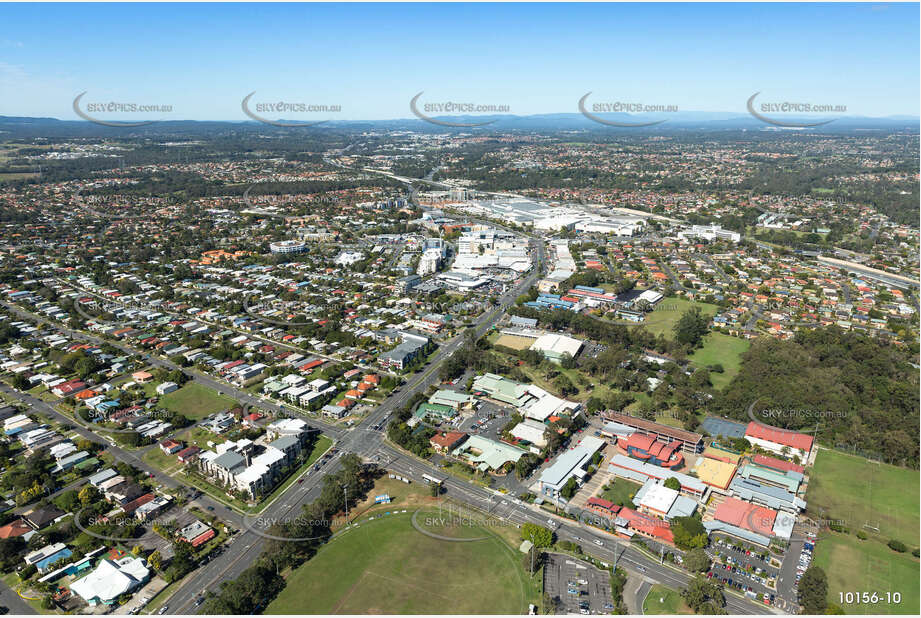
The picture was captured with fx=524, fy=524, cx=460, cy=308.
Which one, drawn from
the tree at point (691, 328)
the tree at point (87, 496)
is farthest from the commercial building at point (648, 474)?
the tree at point (87, 496)

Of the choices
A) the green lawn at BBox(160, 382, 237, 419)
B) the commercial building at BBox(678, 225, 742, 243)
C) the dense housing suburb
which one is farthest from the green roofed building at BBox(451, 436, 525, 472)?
the commercial building at BBox(678, 225, 742, 243)

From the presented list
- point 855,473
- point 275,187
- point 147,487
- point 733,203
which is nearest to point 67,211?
point 275,187

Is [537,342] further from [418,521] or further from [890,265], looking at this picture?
[890,265]

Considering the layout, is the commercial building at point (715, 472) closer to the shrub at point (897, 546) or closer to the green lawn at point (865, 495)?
the green lawn at point (865, 495)

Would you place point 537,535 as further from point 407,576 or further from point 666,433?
point 666,433

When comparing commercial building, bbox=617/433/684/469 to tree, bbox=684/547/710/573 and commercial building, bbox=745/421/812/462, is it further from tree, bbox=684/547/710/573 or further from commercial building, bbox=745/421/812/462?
tree, bbox=684/547/710/573

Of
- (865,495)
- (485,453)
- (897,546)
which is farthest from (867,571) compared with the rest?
(485,453)

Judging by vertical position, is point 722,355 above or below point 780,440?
below
